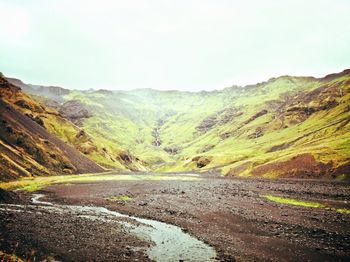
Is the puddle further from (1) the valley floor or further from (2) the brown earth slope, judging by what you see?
(2) the brown earth slope

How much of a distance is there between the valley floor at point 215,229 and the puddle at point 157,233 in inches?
46.5

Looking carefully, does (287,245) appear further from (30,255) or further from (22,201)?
(22,201)

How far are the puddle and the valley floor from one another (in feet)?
3.87

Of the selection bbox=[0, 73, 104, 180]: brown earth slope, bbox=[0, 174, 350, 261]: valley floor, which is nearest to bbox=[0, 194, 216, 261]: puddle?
bbox=[0, 174, 350, 261]: valley floor

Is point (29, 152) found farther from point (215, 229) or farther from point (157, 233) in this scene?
point (215, 229)

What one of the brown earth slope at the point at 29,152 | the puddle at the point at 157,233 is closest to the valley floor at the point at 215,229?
the puddle at the point at 157,233

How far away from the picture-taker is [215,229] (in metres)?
38.1

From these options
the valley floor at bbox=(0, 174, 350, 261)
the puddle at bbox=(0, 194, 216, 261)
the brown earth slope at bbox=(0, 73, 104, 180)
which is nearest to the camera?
the valley floor at bbox=(0, 174, 350, 261)

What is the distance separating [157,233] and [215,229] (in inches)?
282

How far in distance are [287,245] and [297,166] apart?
86.0m

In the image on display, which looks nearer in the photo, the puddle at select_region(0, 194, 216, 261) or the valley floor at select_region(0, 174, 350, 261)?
the valley floor at select_region(0, 174, 350, 261)

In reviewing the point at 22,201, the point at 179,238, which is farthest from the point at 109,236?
the point at 22,201

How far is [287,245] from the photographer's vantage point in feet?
102

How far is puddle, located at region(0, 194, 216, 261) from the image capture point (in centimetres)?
2880
